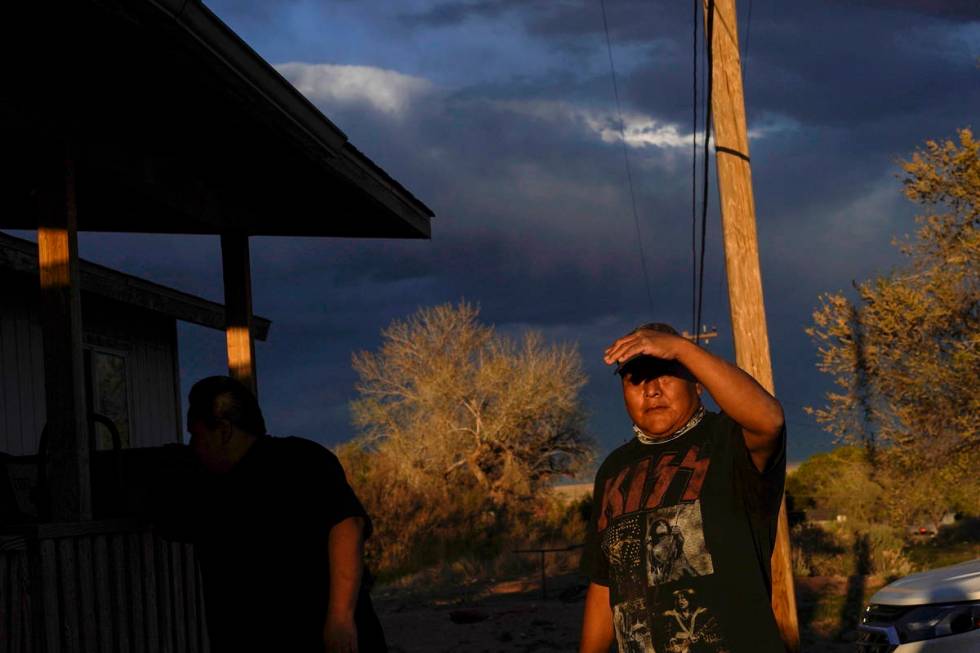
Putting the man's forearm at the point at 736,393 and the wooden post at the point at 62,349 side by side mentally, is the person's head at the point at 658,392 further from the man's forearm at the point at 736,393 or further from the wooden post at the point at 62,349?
the wooden post at the point at 62,349

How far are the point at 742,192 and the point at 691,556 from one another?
19.1 ft

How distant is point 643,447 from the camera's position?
12.3 ft

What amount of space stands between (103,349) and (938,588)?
8788mm

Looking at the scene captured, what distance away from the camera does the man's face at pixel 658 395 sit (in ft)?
11.8

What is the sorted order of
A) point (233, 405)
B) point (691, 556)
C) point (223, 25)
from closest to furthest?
1. point (691, 556)
2. point (233, 405)
3. point (223, 25)

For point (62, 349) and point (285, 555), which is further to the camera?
point (62, 349)

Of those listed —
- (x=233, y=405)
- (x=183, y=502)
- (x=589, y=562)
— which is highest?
(x=233, y=405)

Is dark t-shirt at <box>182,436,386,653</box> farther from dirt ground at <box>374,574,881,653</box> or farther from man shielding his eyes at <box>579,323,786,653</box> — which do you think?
dirt ground at <box>374,574,881,653</box>

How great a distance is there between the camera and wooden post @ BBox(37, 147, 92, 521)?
5.47m

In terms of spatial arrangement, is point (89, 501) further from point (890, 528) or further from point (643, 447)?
point (890, 528)

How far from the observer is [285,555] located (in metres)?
3.93

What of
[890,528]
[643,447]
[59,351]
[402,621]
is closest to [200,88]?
[59,351]

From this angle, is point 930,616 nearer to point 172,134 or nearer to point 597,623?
point 597,623

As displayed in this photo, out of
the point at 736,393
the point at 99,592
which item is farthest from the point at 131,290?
the point at 736,393
